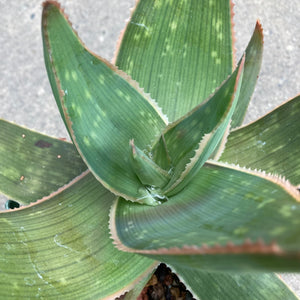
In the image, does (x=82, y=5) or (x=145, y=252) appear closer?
(x=145, y=252)

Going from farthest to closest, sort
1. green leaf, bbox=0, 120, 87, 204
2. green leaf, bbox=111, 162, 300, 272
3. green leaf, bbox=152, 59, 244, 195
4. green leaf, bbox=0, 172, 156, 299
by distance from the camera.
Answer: green leaf, bbox=0, 120, 87, 204
green leaf, bbox=0, 172, 156, 299
green leaf, bbox=152, 59, 244, 195
green leaf, bbox=111, 162, 300, 272

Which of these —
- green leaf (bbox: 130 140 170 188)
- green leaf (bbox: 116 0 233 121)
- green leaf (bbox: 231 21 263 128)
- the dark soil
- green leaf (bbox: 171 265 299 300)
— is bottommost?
green leaf (bbox: 171 265 299 300)

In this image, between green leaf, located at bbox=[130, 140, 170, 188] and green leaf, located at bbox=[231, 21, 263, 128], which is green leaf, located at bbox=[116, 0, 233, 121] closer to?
green leaf, located at bbox=[231, 21, 263, 128]

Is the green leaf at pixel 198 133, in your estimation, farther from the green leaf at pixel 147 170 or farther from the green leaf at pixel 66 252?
the green leaf at pixel 66 252

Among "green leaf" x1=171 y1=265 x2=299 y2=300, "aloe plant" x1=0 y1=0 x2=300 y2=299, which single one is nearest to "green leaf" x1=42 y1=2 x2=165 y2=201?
"aloe plant" x1=0 y1=0 x2=300 y2=299

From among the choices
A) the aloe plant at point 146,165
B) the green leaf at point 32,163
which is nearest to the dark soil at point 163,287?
the aloe plant at point 146,165

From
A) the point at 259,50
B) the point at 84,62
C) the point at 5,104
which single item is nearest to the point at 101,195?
the point at 84,62

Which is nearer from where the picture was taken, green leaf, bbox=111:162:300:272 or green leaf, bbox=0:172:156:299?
green leaf, bbox=111:162:300:272

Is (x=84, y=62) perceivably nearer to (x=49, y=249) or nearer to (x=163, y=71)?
(x=163, y=71)
